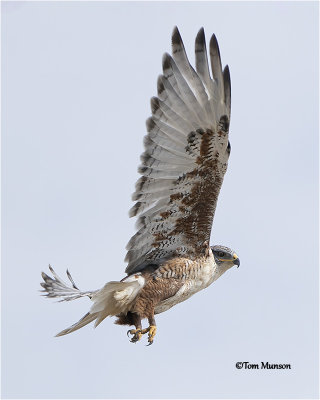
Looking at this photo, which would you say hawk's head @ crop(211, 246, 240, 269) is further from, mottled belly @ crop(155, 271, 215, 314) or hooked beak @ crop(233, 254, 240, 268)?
mottled belly @ crop(155, 271, 215, 314)

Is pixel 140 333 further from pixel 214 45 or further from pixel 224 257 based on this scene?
pixel 214 45

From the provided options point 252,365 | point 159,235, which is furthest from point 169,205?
point 252,365

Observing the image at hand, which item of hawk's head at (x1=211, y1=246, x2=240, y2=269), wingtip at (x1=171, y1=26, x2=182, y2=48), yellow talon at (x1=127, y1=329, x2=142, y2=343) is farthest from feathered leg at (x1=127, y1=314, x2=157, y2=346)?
wingtip at (x1=171, y1=26, x2=182, y2=48)

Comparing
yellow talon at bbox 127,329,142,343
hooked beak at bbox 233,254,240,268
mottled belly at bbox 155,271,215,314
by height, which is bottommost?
yellow talon at bbox 127,329,142,343

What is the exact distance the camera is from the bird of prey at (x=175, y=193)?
14.5 metres

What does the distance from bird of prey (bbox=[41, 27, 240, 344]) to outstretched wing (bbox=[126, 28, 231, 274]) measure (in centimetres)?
1

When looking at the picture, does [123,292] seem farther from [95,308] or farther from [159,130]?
[159,130]

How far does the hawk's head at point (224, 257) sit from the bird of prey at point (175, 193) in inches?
13.2

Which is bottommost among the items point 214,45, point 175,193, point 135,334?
point 135,334

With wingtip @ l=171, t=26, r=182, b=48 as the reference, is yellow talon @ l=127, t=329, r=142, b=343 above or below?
below

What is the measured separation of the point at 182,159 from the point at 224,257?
1.73 m

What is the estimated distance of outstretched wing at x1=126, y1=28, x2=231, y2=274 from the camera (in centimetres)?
1452

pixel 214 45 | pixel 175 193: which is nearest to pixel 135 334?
pixel 175 193

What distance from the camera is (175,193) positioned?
14.9 metres
